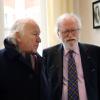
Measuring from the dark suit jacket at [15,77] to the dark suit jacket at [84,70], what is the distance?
375mm

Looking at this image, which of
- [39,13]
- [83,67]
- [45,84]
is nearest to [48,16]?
[39,13]

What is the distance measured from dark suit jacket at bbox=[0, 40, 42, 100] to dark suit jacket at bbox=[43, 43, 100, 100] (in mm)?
375

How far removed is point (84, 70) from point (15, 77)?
2.28 ft

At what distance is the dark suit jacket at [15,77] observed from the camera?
5.56ft

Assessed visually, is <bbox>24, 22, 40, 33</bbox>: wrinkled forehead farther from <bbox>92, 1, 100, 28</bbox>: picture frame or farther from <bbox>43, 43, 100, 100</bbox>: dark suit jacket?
<bbox>92, 1, 100, 28</bbox>: picture frame

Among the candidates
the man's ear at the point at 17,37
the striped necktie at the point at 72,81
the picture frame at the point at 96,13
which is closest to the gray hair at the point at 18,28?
the man's ear at the point at 17,37

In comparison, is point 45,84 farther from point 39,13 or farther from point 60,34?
point 39,13

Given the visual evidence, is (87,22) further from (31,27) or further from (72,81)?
(31,27)

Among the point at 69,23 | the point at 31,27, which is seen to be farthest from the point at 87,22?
the point at 31,27

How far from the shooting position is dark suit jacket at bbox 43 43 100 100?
83.4 inches

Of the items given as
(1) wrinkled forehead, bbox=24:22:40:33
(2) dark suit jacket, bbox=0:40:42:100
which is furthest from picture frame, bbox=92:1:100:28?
(2) dark suit jacket, bbox=0:40:42:100

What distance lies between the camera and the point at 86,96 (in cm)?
210

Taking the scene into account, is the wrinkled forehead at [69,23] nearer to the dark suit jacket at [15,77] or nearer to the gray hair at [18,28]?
the gray hair at [18,28]

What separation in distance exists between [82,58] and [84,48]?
4.4 inches
